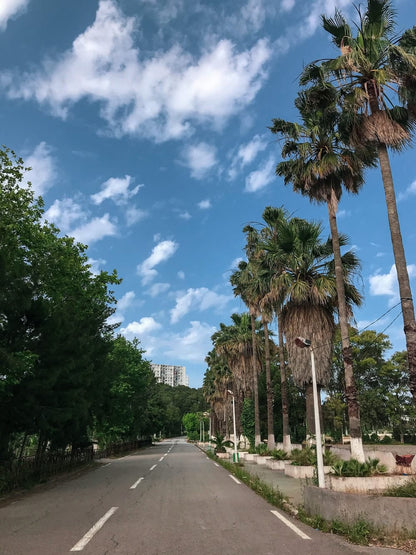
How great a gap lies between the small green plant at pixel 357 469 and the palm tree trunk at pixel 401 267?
2186 millimetres

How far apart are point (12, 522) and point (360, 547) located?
7566mm

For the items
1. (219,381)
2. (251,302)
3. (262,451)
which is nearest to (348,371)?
(262,451)

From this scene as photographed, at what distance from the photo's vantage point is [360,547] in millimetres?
6766

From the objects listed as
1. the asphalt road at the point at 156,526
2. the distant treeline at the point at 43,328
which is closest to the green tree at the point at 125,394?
the distant treeline at the point at 43,328

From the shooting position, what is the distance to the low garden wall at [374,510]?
272 inches

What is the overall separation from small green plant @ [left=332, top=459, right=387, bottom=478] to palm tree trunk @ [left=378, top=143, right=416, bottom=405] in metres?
2.19

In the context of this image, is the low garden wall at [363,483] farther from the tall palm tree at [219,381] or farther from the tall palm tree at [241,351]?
the tall palm tree at [219,381]

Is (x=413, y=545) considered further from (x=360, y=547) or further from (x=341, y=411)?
(x=341, y=411)

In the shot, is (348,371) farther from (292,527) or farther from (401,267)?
(292,527)

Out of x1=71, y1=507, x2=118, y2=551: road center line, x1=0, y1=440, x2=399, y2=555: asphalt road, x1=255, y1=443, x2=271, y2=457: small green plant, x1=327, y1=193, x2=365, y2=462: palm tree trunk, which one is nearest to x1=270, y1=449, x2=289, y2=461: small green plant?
x1=255, y1=443, x2=271, y2=457: small green plant

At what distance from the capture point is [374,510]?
723 centimetres

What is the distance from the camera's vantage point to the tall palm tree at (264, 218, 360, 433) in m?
20.6

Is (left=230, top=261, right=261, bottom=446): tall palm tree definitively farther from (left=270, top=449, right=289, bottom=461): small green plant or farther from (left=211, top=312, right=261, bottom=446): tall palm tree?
(left=270, top=449, right=289, bottom=461): small green plant

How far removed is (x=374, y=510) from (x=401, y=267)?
6016 millimetres
